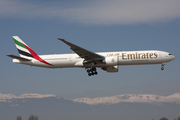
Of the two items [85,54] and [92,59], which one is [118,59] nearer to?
[92,59]

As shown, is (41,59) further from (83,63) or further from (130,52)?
(130,52)

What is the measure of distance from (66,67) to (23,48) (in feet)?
31.4

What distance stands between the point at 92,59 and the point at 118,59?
439 centimetres

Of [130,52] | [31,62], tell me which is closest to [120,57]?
[130,52]

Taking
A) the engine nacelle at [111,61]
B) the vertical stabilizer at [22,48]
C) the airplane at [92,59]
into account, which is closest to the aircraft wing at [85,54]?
the airplane at [92,59]

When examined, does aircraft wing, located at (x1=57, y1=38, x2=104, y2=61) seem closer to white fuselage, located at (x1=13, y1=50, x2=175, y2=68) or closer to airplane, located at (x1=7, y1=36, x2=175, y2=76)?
airplane, located at (x1=7, y1=36, x2=175, y2=76)

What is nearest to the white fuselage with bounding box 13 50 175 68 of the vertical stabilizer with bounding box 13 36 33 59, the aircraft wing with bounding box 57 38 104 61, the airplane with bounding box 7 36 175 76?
the airplane with bounding box 7 36 175 76

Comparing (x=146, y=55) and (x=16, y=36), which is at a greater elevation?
(x=16, y=36)

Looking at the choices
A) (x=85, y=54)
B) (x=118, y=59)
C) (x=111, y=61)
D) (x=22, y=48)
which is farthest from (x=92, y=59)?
(x=22, y=48)

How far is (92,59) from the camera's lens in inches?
1706

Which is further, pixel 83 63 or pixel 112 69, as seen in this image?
pixel 112 69

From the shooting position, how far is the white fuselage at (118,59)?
4234cm

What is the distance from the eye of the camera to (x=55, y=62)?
146 ft

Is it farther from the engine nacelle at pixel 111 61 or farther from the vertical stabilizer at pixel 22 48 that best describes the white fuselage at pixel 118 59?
the vertical stabilizer at pixel 22 48
